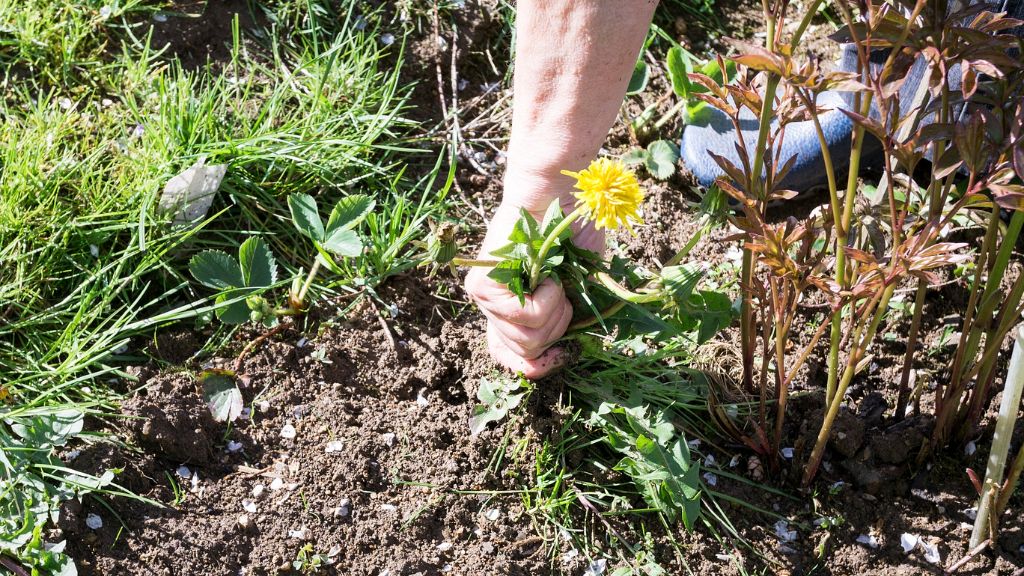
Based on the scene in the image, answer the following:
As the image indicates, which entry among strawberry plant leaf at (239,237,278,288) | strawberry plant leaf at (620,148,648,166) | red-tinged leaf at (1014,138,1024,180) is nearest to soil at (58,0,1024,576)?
strawberry plant leaf at (239,237,278,288)

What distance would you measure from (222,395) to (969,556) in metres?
1.26

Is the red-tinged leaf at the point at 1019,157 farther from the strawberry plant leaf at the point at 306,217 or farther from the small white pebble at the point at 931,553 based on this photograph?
the strawberry plant leaf at the point at 306,217

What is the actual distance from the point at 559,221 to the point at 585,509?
0.54m

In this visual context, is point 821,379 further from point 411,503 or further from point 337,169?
point 337,169

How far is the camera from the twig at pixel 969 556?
58.0 inches

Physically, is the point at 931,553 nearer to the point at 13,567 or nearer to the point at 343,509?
the point at 343,509

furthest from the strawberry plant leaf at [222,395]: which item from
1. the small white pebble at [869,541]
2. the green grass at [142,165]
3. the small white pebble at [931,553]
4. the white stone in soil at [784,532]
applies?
the small white pebble at [931,553]

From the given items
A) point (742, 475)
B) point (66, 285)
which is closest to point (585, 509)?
point (742, 475)

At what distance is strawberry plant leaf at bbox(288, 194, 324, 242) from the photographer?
5.60 feet

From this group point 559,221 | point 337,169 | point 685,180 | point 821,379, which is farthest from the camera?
point 685,180

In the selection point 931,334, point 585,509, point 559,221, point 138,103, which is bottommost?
point 585,509

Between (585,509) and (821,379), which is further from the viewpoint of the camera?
(821,379)

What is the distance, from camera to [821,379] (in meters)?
1.75

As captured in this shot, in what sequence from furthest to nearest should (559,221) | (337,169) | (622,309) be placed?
(337,169), (622,309), (559,221)
